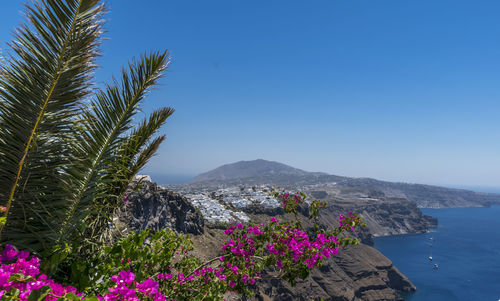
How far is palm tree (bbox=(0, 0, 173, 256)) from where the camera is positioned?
3.34 metres

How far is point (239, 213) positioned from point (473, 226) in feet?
585

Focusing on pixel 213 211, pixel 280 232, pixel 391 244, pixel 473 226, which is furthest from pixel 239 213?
pixel 473 226

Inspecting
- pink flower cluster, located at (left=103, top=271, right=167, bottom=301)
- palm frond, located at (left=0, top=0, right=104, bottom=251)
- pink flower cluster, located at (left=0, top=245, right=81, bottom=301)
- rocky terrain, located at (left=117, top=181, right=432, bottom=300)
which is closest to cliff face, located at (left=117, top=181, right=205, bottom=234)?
rocky terrain, located at (left=117, top=181, right=432, bottom=300)

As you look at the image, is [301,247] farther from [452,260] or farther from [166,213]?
[452,260]

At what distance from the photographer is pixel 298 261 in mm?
5992

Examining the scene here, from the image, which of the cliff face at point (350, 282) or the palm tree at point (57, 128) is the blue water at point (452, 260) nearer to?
the cliff face at point (350, 282)

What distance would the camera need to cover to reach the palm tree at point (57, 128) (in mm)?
3340

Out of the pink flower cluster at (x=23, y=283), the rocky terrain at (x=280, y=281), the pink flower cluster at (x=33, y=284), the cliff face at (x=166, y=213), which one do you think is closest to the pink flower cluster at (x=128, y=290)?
→ the pink flower cluster at (x=33, y=284)

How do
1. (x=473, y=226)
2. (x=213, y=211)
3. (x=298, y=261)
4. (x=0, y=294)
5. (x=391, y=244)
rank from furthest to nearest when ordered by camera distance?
(x=473, y=226)
(x=391, y=244)
(x=213, y=211)
(x=298, y=261)
(x=0, y=294)

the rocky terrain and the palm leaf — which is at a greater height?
the palm leaf

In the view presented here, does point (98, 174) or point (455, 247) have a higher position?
point (98, 174)

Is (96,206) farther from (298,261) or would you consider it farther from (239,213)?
(239,213)

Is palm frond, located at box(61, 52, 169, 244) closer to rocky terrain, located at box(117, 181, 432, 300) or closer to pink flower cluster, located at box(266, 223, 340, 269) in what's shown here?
pink flower cluster, located at box(266, 223, 340, 269)

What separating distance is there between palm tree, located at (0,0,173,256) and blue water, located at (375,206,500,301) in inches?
3983
